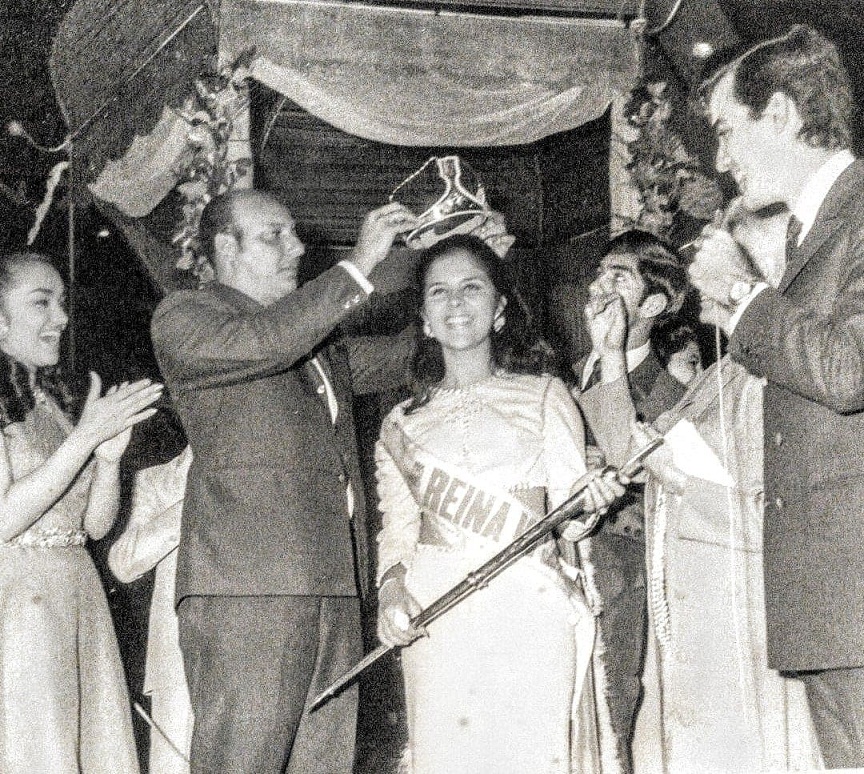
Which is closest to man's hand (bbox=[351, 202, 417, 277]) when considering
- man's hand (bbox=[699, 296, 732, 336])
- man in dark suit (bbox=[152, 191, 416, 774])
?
man in dark suit (bbox=[152, 191, 416, 774])

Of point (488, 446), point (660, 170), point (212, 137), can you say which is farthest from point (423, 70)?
point (488, 446)

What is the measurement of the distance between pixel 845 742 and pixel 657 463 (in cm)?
86

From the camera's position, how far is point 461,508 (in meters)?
2.22

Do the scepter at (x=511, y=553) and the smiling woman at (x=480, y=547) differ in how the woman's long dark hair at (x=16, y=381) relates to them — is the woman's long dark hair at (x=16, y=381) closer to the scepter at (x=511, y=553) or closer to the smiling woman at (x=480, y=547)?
the smiling woman at (x=480, y=547)

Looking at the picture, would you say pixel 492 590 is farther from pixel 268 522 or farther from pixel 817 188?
pixel 817 188

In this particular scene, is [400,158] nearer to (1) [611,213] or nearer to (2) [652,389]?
(1) [611,213]

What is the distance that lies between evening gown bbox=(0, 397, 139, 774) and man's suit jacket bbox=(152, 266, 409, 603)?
15.6 inches

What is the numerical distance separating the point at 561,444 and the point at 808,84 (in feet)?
2.49

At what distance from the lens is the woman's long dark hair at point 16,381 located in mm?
2455

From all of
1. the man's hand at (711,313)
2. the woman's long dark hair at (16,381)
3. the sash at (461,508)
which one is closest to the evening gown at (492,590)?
the sash at (461,508)

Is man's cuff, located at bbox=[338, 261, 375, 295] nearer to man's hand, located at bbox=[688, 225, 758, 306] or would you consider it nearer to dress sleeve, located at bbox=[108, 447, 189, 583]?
man's hand, located at bbox=[688, 225, 758, 306]

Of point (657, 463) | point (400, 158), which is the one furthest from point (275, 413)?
point (400, 158)

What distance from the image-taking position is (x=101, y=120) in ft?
10.9

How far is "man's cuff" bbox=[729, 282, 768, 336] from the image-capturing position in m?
1.69
